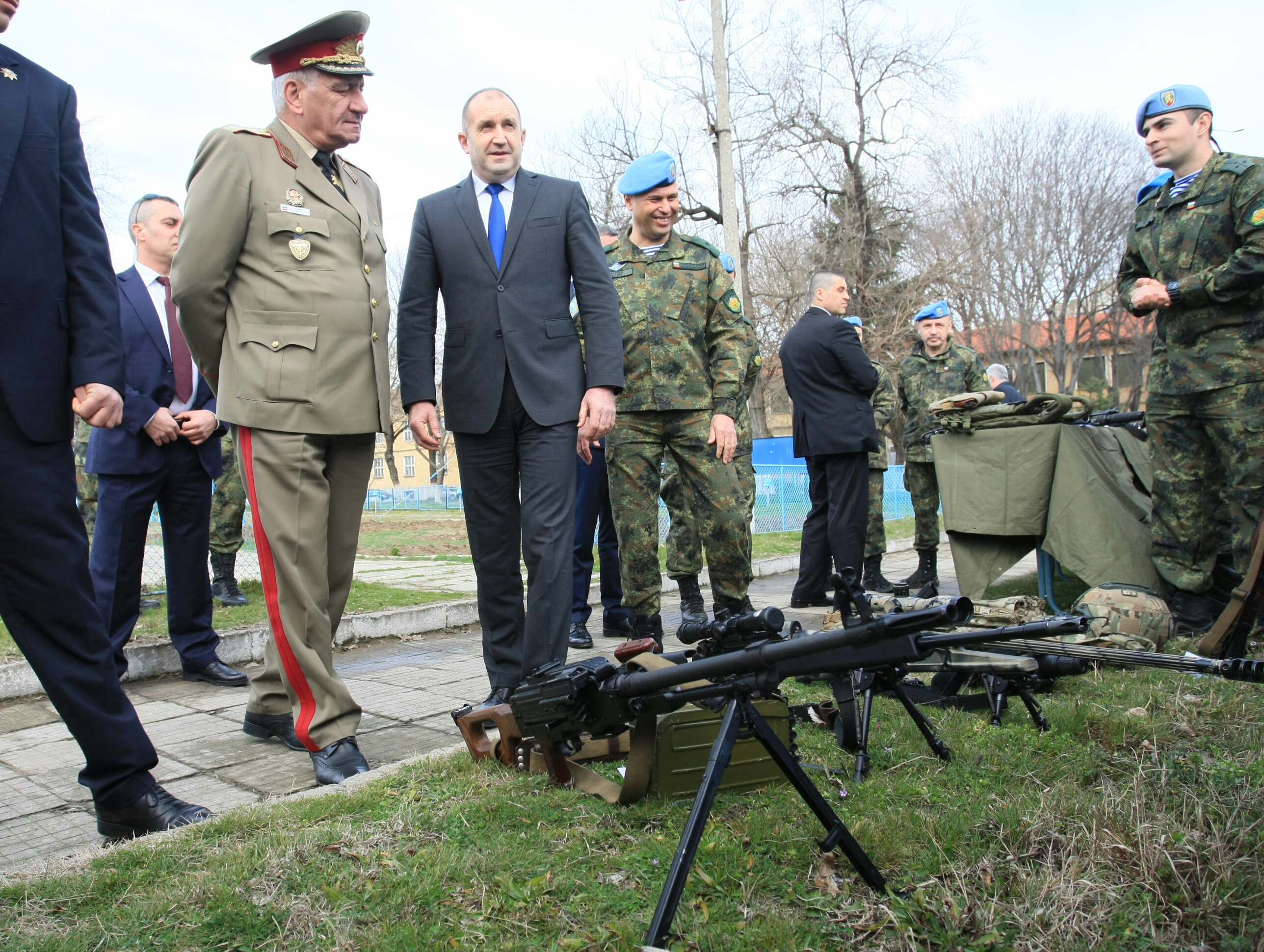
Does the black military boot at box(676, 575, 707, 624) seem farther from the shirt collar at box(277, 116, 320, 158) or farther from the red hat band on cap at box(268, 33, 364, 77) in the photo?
the red hat band on cap at box(268, 33, 364, 77)

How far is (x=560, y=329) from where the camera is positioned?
372 centimetres

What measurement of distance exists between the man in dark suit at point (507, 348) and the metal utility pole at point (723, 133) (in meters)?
Answer: 10.6

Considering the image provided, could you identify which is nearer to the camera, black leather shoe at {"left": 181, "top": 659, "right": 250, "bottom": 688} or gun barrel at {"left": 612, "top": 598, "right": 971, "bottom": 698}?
gun barrel at {"left": 612, "top": 598, "right": 971, "bottom": 698}

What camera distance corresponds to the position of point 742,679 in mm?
1968

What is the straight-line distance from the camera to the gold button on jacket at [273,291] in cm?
314

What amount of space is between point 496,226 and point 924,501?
5093mm

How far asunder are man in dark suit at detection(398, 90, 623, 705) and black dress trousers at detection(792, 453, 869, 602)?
2.93m

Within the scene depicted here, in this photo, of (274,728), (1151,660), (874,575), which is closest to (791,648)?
(1151,660)

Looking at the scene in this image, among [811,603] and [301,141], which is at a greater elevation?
[301,141]

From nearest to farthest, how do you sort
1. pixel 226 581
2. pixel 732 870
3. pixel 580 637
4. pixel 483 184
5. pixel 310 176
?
pixel 732 870, pixel 310 176, pixel 483 184, pixel 580 637, pixel 226 581

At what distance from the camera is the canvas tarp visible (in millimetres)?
5051

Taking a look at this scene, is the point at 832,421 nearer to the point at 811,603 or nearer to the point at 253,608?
the point at 811,603

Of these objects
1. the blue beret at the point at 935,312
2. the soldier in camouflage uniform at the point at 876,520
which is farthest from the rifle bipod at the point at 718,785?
the blue beret at the point at 935,312

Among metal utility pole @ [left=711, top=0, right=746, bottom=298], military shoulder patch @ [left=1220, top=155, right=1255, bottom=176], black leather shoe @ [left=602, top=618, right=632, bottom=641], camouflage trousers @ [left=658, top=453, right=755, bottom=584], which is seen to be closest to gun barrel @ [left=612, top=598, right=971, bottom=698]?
camouflage trousers @ [left=658, top=453, right=755, bottom=584]
